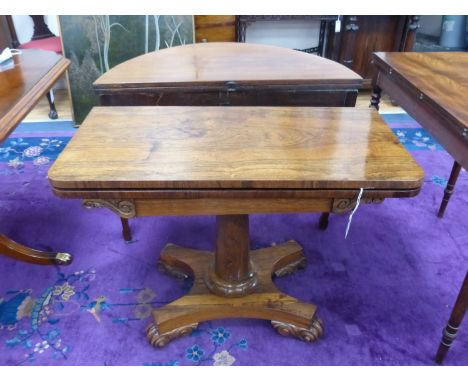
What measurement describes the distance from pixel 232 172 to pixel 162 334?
0.70m

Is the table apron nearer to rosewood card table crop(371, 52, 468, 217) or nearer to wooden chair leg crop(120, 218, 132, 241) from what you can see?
rosewood card table crop(371, 52, 468, 217)

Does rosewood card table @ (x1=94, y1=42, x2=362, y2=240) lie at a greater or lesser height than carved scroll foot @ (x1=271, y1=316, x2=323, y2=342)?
greater

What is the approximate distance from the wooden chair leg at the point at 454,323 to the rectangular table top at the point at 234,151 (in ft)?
1.51

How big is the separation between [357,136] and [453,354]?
0.83 metres

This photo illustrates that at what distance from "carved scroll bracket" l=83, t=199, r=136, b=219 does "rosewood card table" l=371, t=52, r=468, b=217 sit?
873 millimetres

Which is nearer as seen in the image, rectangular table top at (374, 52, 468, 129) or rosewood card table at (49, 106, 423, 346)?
rosewood card table at (49, 106, 423, 346)

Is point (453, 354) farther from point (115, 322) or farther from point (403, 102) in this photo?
point (115, 322)

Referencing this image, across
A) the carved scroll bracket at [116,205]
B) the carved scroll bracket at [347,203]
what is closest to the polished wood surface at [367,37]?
the carved scroll bracket at [347,203]

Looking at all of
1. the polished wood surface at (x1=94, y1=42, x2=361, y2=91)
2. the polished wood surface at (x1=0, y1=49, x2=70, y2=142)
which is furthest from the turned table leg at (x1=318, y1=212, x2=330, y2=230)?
the polished wood surface at (x1=0, y1=49, x2=70, y2=142)

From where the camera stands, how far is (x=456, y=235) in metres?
1.83

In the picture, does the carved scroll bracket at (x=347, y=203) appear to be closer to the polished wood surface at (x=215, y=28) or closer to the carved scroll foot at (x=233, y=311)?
the carved scroll foot at (x=233, y=311)

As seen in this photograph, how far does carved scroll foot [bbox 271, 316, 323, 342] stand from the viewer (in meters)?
1.33

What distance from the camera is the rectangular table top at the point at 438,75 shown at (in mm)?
1147
